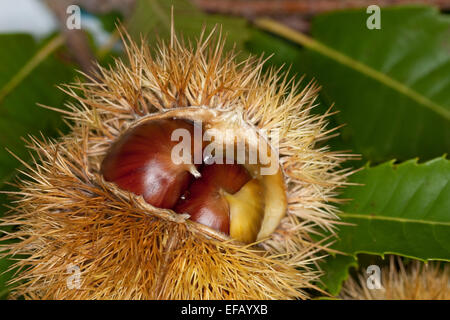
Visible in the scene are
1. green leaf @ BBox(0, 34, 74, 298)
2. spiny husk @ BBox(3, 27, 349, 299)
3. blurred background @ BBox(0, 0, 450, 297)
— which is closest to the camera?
spiny husk @ BBox(3, 27, 349, 299)

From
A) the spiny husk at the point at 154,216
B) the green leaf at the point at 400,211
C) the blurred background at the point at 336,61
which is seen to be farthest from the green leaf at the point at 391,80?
the spiny husk at the point at 154,216

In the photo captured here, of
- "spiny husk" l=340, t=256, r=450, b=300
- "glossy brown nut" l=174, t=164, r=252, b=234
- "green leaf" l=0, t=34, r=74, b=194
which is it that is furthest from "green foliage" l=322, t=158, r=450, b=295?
"green leaf" l=0, t=34, r=74, b=194

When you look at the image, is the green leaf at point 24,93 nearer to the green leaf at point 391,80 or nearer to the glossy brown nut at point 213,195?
the glossy brown nut at point 213,195

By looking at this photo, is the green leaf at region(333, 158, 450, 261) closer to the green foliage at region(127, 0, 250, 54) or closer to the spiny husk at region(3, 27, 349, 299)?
the spiny husk at region(3, 27, 349, 299)

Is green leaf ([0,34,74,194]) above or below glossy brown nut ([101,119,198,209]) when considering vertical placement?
above

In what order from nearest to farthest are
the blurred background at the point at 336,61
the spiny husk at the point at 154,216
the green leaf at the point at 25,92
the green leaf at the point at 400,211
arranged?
the spiny husk at the point at 154,216
the green leaf at the point at 400,211
the green leaf at the point at 25,92
the blurred background at the point at 336,61

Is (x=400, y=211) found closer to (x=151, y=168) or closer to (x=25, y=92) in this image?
(x=151, y=168)

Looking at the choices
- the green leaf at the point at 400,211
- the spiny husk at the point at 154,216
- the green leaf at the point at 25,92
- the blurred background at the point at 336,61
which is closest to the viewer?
the spiny husk at the point at 154,216

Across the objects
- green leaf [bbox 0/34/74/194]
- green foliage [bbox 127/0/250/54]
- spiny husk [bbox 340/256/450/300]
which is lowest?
spiny husk [bbox 340/256/450/300]
